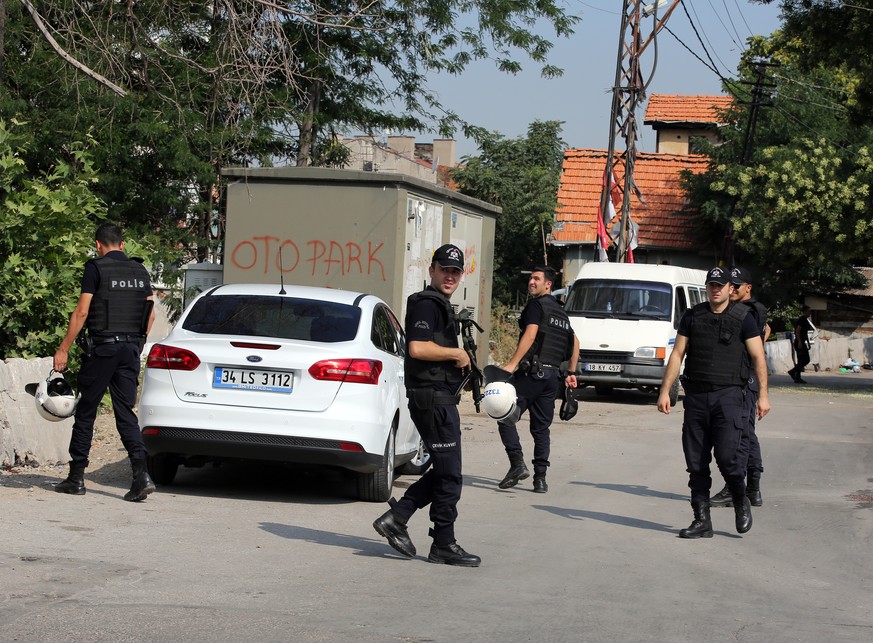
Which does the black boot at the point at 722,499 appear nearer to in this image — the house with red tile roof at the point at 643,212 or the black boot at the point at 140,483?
the black boot at the point at 140,483

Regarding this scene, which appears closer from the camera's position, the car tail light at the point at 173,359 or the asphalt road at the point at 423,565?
the asphalt road at the point at 423,565

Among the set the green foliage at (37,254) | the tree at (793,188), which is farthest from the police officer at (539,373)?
the tree at (793,188)

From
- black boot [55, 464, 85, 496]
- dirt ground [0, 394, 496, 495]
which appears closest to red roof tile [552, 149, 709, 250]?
dirt ground [0, 394, 496, 495]

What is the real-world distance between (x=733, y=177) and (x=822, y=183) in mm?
2668

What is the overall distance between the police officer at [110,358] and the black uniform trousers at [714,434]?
375 centimetres

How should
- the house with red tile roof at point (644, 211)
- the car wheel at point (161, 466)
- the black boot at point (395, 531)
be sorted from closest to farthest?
the black boot at point (395, 531)
the car wheel at point (161, 466)
the house with red tile roof at point (644, 211)

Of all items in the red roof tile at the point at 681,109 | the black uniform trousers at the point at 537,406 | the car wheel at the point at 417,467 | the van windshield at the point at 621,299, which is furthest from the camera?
the red roof tile at the point at 681,109

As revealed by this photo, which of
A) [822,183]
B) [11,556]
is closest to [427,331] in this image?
[11,556]

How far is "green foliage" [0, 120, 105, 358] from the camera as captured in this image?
37.0 feet

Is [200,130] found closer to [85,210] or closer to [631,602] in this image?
[85,210]

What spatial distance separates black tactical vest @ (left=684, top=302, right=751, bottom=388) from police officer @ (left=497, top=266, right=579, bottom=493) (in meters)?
1.86

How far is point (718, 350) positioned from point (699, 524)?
3.96 feet

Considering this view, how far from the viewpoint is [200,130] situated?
17.1m

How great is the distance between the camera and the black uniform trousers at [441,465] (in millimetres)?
6805
